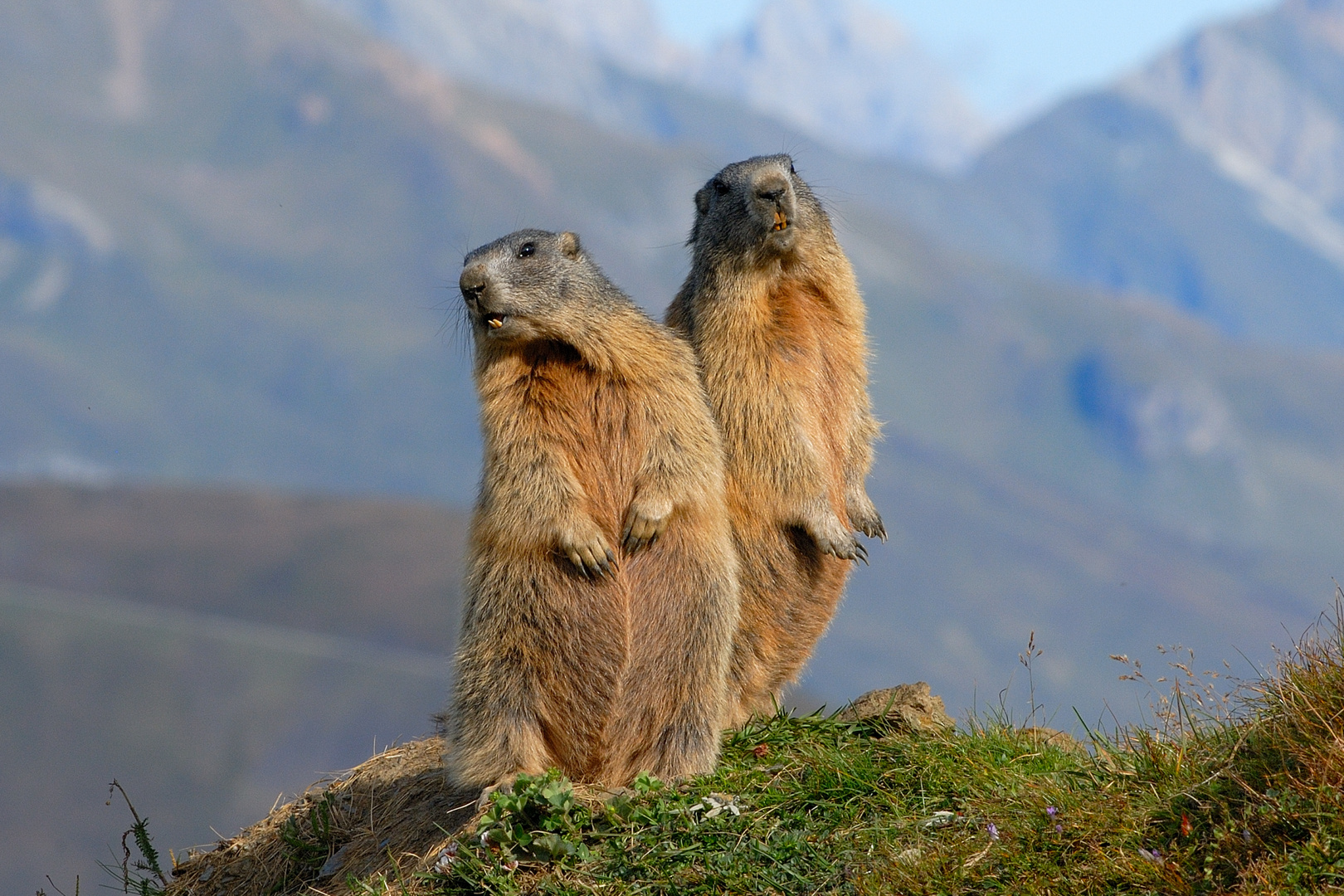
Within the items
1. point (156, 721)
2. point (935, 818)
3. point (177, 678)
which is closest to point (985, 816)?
point (935, 818)

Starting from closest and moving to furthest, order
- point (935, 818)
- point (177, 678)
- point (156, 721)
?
point (935, 818) < point (156, 721) < point (177, 678)

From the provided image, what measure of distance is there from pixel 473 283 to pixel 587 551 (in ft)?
4.86

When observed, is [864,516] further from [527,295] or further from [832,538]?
[527,295]

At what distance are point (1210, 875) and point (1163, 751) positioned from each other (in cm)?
87

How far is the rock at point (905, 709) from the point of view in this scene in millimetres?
7367

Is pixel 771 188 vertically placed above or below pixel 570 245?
above

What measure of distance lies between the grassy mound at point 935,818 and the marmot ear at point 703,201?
3118 mm

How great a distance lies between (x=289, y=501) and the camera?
490 feet

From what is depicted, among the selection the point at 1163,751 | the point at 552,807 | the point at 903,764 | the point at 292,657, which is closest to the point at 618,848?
the point at 552,807

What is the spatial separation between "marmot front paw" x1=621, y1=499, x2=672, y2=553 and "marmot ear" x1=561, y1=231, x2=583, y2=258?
1.51 metres

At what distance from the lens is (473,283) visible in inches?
269

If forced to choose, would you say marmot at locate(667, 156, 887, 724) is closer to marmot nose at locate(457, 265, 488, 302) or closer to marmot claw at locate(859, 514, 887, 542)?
marmot claw at locate(859, 514, 887, 542)

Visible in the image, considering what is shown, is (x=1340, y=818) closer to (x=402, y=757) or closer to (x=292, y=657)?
(x=402, y=757)

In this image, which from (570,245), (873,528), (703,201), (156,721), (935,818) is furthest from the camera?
(156,721)
